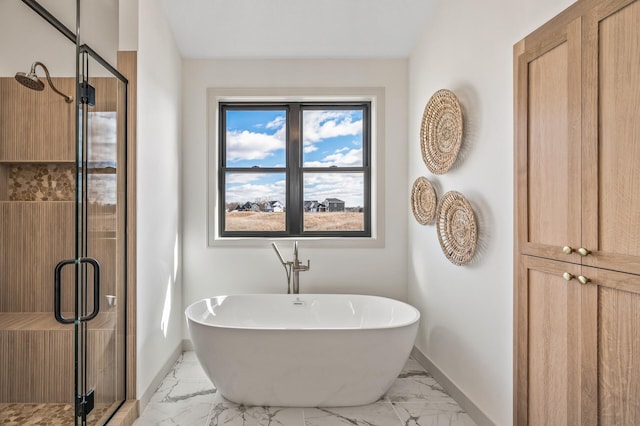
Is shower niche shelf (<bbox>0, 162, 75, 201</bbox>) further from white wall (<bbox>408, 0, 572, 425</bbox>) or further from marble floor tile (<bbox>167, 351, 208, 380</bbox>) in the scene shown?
white wall (<bbox>408, 0, 572, 425</bbox>)

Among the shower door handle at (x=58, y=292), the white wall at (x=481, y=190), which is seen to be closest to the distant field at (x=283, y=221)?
the white wall at (x=481, y=190)

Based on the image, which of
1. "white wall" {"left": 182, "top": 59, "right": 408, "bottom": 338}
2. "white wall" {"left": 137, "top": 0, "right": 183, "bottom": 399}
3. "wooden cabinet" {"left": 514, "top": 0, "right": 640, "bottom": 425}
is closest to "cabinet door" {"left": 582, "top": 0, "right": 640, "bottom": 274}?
"wooden cabinet" {"left": 514, "top": 0, "right": 640, "bottom": 425}

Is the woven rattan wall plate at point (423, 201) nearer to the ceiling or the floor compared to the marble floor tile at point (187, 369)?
nearer to the ceiling

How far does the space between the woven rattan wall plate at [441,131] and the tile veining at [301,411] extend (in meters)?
1.45

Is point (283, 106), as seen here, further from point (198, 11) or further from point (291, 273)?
point (291, 273)

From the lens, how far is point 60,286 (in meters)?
1.65

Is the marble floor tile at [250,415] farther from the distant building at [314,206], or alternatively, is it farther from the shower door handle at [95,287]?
the distant building at [314,206]

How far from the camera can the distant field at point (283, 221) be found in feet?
11.3

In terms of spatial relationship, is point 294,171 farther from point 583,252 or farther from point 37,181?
point 583,252

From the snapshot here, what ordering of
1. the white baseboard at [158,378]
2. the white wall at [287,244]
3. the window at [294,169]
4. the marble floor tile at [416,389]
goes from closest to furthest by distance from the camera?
1. the white baseboard at [158,378]
2. the marble floor tile at [416,389]
3. the white wall at [287,244]
4. the window at [294,169]

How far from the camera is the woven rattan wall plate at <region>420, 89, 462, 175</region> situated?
2.31m

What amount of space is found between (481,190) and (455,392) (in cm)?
127

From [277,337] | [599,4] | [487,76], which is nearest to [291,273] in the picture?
[277,337]

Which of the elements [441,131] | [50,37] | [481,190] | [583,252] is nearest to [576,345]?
[583,252]
